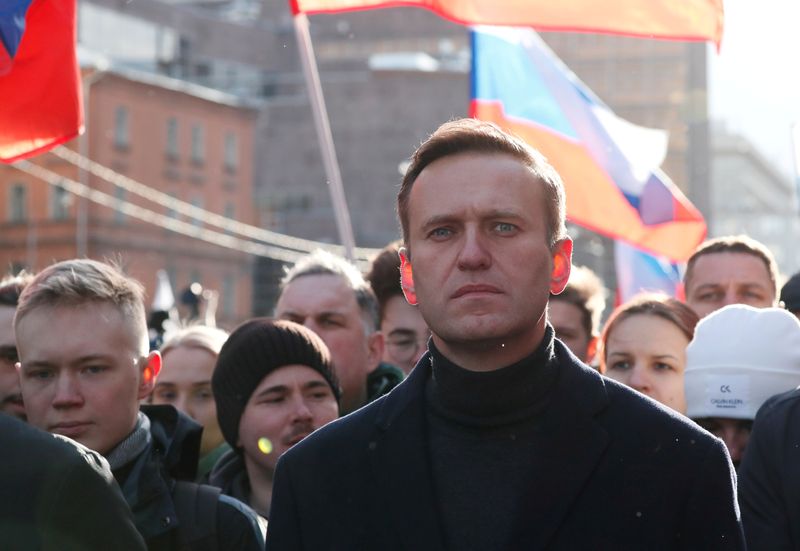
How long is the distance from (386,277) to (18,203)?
6665 centimetres

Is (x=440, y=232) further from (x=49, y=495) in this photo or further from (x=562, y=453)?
(x=49, y=495)

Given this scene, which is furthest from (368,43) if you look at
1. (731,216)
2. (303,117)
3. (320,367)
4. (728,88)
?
(320,367)

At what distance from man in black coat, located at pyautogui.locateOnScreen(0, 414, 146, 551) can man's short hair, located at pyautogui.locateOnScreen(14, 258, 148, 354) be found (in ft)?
4.47

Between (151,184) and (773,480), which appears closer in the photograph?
(773,480)

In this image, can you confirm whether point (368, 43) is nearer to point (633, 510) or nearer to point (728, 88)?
point (728, 88)

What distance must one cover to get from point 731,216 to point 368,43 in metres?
24.4

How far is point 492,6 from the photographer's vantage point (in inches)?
333

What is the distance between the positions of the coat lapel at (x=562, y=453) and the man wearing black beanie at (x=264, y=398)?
2.14 m

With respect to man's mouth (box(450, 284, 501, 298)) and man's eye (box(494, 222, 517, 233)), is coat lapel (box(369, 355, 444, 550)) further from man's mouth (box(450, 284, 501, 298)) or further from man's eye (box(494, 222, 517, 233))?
man's eye (box(494, 222, 517, 233))

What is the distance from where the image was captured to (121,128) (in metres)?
70.9

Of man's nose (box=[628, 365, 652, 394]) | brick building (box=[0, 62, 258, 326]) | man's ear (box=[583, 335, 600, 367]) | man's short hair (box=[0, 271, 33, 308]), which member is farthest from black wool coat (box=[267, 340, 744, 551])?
brick building (box=[0, 62, 258, 326])

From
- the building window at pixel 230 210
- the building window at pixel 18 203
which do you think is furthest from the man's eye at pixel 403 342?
the building window at pixel 230 210

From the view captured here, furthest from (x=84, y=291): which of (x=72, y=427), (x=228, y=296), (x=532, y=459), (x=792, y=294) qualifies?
(x=228, y=296)

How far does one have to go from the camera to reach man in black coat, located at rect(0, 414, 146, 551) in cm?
364
